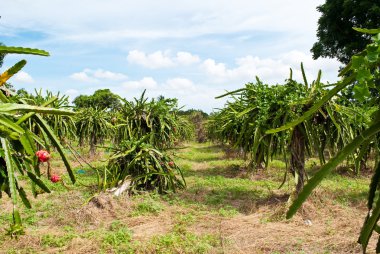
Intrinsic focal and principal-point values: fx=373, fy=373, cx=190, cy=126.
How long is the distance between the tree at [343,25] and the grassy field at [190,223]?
10091 millimetres

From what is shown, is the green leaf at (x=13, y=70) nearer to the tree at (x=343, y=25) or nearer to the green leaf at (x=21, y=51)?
the green leaf at (x=21, y=51)

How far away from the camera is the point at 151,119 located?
32.4 feet

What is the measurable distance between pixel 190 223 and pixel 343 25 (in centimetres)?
1503

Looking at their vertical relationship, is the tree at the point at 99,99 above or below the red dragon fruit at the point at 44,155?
above

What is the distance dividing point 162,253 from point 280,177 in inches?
264

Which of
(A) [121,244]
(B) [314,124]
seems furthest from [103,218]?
(B) [314,124]

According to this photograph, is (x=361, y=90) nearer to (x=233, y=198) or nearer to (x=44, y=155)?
(x=44, y=155)

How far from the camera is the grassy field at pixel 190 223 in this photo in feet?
17.1

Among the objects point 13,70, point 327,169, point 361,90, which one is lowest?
point 327,169

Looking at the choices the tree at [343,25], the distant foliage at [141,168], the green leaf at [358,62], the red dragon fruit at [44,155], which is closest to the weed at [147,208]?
the distant foliage at [141,168]

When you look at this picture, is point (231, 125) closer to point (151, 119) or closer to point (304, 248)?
point (151, 119)

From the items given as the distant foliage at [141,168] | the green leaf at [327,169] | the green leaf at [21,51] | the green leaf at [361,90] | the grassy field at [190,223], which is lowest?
the grassy field at [190,223]

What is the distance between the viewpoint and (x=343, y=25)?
1775 centimetres

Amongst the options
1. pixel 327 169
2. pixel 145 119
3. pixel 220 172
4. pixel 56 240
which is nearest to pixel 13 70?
pixel 327 169
